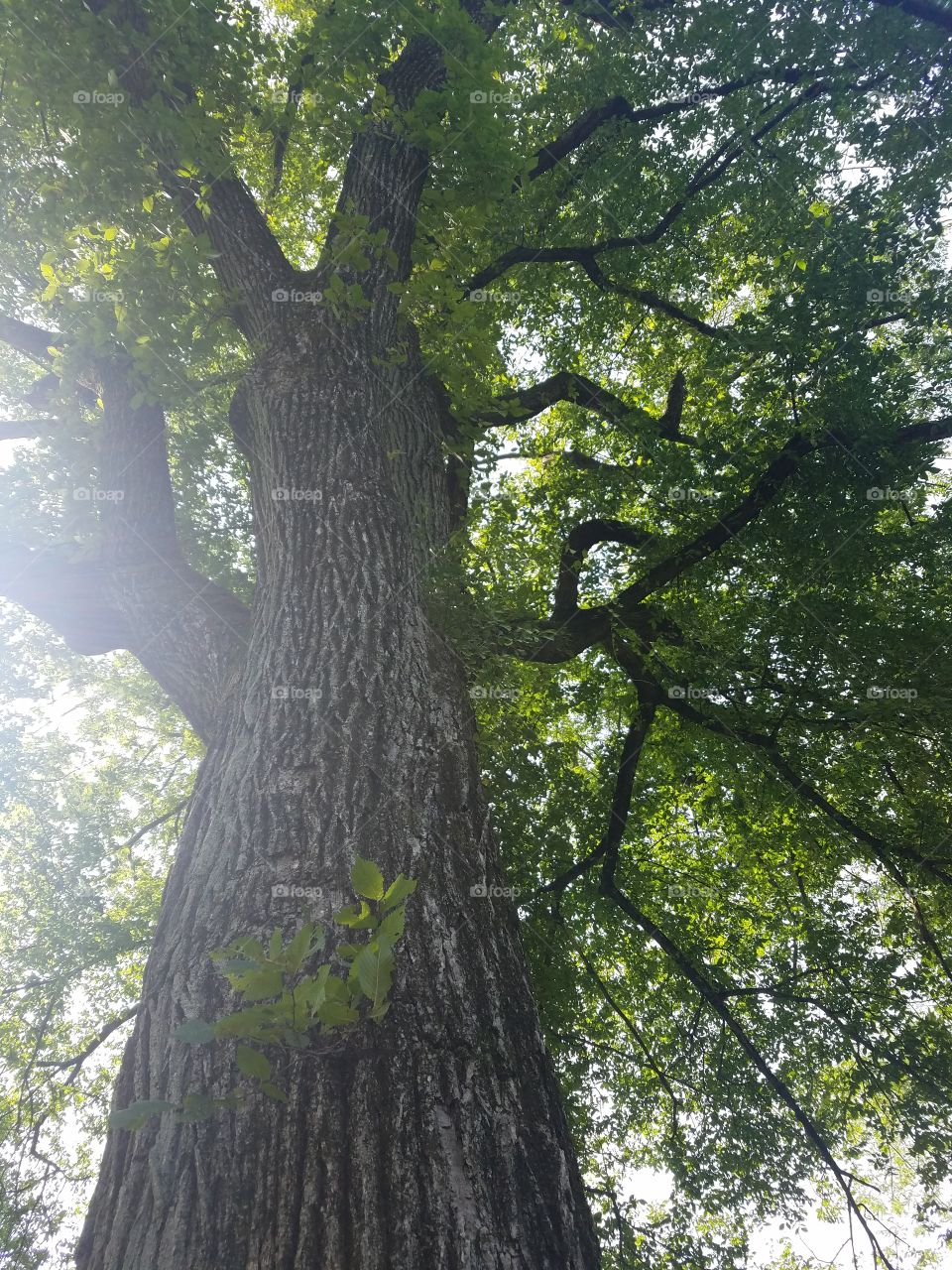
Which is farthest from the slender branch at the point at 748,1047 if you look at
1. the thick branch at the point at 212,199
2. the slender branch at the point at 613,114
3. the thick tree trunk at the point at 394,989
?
the slender branch at the point at 613,114

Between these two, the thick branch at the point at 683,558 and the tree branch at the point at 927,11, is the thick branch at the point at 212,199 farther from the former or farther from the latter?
the tree branch at the point at 927,11

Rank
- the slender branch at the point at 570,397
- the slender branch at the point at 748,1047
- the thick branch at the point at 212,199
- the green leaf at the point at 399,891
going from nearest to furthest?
the green leaf at the point at 399,891, the thick branch at the point at 212,199, the slender branch at the point at 748,1047, the slender branch at the point at 570,397

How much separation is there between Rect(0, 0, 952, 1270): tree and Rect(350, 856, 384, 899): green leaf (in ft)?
0.04

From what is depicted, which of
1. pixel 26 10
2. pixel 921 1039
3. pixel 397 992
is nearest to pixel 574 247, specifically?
pixel 26 10

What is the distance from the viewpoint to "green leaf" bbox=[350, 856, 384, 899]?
1.55m

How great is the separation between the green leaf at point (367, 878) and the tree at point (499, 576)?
1 cm

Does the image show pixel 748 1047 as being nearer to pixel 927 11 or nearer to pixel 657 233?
pixel 657 233

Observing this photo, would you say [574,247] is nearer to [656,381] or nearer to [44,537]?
[656,381]

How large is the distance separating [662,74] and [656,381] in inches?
124

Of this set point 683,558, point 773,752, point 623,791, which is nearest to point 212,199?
point 683,558

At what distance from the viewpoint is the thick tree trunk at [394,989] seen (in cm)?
152

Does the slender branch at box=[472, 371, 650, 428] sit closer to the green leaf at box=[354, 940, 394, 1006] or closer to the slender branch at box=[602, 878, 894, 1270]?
the slender branch at box=[602, 878, 894, 1270]

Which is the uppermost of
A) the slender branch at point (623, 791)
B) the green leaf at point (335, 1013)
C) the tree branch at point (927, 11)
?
the tree branch at point (927, 11)

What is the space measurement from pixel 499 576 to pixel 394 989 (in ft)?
9.94
